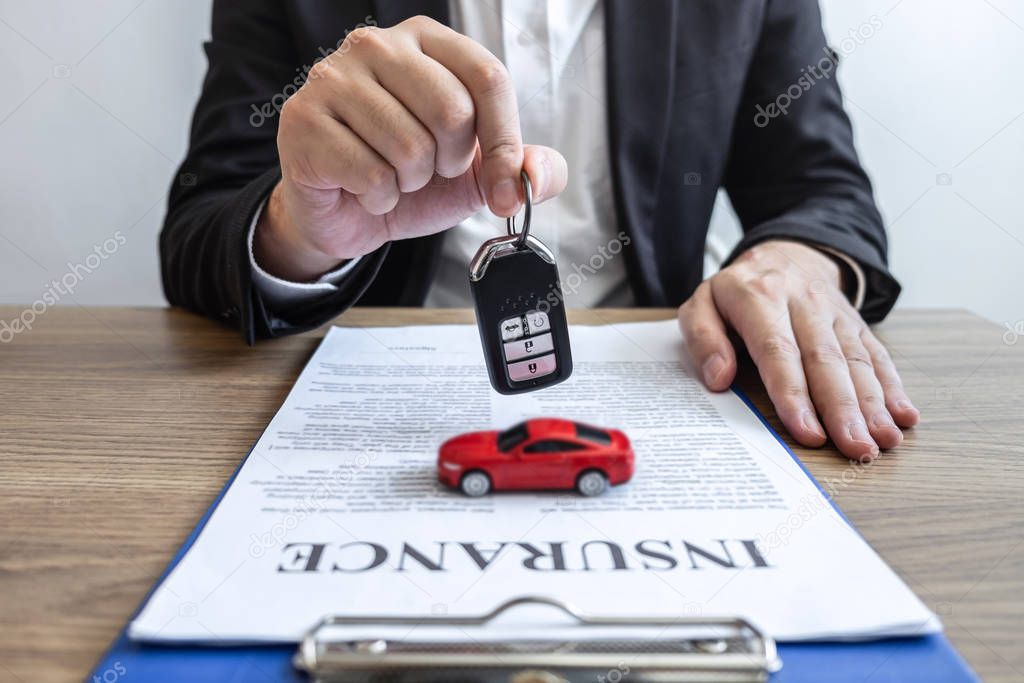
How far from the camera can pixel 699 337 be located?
28.1 inches

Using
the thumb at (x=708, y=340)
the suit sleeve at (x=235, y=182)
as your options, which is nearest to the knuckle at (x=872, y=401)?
the thumb at (x=708, y=340)

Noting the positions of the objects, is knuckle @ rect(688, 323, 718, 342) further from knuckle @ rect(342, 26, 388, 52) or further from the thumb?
knuckle @ rect(342, 26, 388, 52)

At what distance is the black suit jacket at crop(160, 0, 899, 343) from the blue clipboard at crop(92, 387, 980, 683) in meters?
0.55

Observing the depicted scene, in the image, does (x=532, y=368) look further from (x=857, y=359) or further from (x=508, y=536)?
(x=857, y=359)

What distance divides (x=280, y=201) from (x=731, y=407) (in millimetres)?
485

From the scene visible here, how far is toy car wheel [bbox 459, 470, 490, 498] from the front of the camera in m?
0.47

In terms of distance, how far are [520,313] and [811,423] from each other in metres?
0.24

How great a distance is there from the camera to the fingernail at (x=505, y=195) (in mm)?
550

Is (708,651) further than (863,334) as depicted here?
No

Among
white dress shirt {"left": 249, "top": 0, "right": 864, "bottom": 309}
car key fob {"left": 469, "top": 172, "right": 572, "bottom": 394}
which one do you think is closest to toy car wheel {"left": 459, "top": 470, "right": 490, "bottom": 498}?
car key fob {"left": 469, "top": 172, "right": 572, "bottom": 394}

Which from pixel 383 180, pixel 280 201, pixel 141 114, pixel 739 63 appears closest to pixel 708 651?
pixel 383 180

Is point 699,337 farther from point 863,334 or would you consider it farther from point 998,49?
point 998,49

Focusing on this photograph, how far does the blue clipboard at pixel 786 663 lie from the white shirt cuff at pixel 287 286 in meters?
0.46

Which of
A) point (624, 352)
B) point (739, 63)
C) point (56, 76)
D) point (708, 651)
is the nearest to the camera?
point (708, 651)
